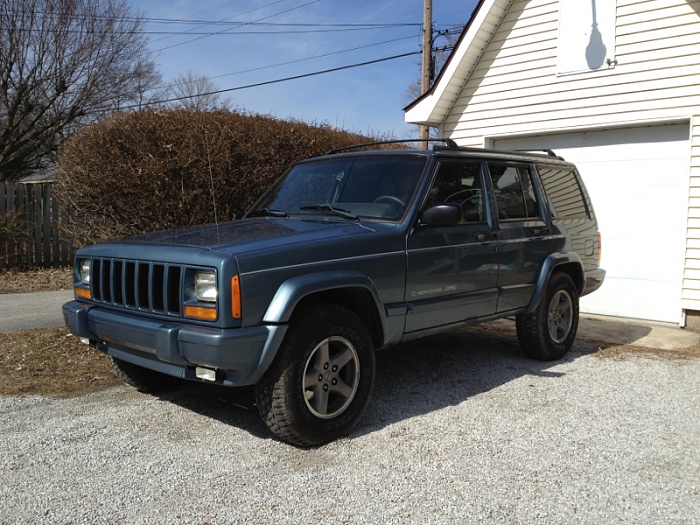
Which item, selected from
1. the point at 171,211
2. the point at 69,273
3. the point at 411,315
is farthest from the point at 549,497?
the point at 69,273

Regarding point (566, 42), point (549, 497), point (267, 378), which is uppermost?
point (566, 42)

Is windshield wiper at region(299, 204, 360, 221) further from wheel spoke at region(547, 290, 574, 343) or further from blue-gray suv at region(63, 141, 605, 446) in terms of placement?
wheel spoke at region(547, 290, 574, 343)

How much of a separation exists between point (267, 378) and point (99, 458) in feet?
3.53

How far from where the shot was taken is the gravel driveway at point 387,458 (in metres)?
3.06

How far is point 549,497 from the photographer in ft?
10.5

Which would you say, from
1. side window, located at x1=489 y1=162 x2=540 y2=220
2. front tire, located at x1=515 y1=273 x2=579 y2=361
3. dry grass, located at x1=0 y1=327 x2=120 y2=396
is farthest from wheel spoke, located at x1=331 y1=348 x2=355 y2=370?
front tire, located at x1=515 y1=273 x2=579 y2=361

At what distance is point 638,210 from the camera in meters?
8.17

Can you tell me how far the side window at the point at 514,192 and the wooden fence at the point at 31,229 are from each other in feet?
29.9

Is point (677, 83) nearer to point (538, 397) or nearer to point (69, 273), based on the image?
point (538, 397)

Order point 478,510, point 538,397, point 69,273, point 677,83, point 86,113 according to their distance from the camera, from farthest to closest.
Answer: point 86,113 < point 69,273 < point 677,83 < point 538,397 < point 478,510

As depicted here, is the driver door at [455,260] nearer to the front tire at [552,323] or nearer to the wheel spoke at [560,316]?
the front tire at [552,323]

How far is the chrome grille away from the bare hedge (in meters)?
4.45

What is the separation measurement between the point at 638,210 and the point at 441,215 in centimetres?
501

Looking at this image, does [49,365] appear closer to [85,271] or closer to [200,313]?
[85,271]
